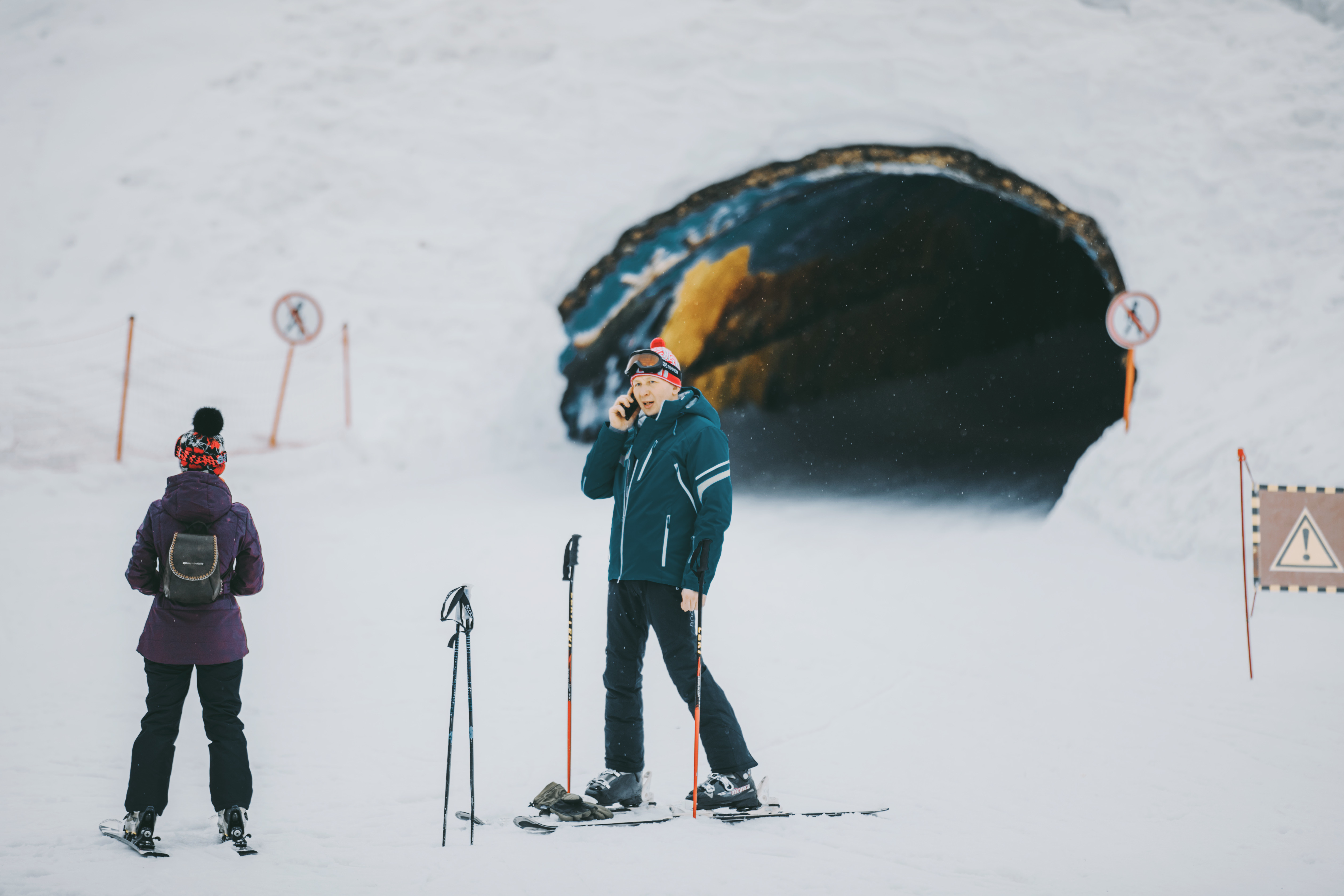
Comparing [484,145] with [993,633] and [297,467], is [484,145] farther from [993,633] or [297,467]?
[993,633]

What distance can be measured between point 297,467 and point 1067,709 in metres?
7.06

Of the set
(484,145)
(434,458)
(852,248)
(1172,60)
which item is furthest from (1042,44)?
(434,458)

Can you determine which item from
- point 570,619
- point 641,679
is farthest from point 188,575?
point 641,679

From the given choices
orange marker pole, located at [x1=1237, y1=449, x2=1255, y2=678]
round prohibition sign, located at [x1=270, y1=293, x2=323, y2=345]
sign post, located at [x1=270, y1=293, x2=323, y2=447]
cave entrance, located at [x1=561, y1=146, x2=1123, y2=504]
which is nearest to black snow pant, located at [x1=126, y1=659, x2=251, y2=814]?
orange marker pole, located at [x1=1237, y1=449, x2=1255, y2=678]

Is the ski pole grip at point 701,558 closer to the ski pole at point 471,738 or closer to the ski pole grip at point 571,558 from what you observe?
the ski pole grip at point 571,558

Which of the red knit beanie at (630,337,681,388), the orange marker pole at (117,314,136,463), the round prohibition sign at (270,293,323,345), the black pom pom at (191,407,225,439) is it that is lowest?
the black pom pom at (191,407,225,439)

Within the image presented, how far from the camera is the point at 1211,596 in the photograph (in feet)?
22.2

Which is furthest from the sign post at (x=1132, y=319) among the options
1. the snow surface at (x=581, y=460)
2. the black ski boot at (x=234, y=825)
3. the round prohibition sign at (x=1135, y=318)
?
the black ski boot at (x=234, y=825)

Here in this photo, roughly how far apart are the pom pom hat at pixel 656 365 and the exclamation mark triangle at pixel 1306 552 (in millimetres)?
4004

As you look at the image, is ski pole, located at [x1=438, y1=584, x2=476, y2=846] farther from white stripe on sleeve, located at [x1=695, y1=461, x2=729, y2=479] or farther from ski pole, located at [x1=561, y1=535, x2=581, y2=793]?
white stripe on sleeve, located at [x1=695, y1=461, x2=729, y2=479]

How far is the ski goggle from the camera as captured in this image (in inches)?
146

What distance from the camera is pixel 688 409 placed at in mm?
3711

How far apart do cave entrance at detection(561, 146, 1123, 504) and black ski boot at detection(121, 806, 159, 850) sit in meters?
8.17

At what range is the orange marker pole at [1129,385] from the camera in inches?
338
